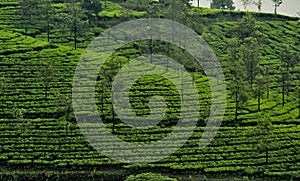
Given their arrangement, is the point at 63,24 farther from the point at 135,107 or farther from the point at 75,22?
the point at 135,107

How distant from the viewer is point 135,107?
6056 centimetres

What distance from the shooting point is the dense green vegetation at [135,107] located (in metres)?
49.2

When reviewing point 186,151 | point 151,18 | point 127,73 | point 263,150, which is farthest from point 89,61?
point 263,150

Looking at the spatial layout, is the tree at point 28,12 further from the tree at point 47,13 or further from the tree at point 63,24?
the tree at point 63,24

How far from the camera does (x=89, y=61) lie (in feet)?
244

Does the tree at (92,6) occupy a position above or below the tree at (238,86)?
above

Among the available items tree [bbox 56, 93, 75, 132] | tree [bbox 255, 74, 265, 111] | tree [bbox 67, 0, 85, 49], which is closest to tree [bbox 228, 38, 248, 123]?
tree [bbox 255, 74, 265, 111]

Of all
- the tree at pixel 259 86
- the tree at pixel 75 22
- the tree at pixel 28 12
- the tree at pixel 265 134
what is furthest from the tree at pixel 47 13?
the tree at pixel 265 134

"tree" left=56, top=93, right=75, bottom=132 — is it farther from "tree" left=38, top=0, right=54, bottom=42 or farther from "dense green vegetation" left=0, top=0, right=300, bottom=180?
"tree" left=38, top=0, right=54, bottom=42

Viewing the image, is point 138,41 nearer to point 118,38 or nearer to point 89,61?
point 118,38

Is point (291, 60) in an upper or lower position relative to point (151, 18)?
lower

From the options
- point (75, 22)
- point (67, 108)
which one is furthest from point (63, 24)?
point (67, 108)

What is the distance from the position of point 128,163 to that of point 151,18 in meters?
47.3

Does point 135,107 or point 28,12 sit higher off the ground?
point 28,12
